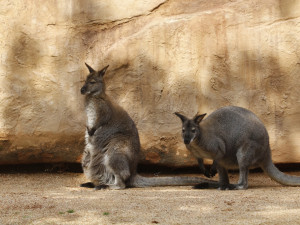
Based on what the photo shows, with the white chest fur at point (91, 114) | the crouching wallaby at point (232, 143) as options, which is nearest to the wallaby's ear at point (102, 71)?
the white chest fur at point (91, 114)

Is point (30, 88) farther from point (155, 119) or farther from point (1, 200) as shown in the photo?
point (1, 200)

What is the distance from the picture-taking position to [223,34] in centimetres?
891

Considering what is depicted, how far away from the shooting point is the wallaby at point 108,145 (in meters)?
8.01

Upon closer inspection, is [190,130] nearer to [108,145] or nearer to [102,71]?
[108,145]

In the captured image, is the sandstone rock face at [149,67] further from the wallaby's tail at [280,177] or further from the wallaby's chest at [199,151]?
the wallaby's chest at [199,151]

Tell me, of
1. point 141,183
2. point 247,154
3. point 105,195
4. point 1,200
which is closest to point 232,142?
point 247,154

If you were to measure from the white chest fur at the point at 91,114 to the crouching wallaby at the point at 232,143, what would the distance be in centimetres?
162

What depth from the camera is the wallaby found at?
26.3 feet

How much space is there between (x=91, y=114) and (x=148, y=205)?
292cm

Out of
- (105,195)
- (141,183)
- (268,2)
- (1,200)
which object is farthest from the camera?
(268,2)

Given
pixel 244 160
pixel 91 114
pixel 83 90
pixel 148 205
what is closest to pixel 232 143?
pixel 244 160

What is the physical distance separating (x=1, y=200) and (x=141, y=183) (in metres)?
2.41

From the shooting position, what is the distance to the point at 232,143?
7672 mm

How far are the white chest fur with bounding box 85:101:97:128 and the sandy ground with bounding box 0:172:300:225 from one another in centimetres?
110
